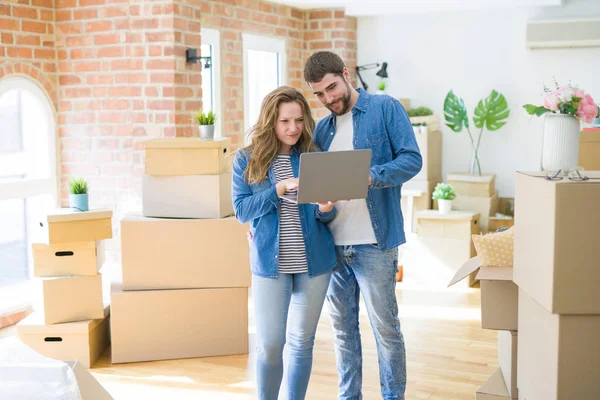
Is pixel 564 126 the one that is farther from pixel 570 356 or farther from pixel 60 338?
pixel 60 338

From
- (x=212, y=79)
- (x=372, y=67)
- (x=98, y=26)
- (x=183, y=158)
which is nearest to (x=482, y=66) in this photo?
(x=372, y=67)

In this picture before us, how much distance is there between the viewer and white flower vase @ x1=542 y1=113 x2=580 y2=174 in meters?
2.26

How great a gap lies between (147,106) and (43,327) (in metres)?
1.55

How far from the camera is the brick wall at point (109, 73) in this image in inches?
180

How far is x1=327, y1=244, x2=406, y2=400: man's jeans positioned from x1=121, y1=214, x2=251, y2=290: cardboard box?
1173 mm

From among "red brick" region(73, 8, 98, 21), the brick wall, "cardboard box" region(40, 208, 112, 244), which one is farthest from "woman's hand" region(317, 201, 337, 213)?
"red brick" region(73, 8, 98, 21)

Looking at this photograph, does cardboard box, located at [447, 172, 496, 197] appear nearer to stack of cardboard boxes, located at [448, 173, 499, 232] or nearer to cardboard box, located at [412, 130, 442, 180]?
stack of cardboard boxes, located at [448, 173, 499, 232]

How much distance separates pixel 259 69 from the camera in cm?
605

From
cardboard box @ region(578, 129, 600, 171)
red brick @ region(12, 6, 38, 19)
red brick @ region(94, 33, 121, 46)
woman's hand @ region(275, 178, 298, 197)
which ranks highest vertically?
red brick @ region(12, 6, 38, 19)

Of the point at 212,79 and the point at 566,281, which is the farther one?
the point at 212,79

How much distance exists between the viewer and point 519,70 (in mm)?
6168

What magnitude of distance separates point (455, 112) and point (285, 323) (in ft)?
13.1

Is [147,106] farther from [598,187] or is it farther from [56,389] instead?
[598,187]

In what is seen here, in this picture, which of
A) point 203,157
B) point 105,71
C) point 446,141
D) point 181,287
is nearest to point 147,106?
point 105,71
